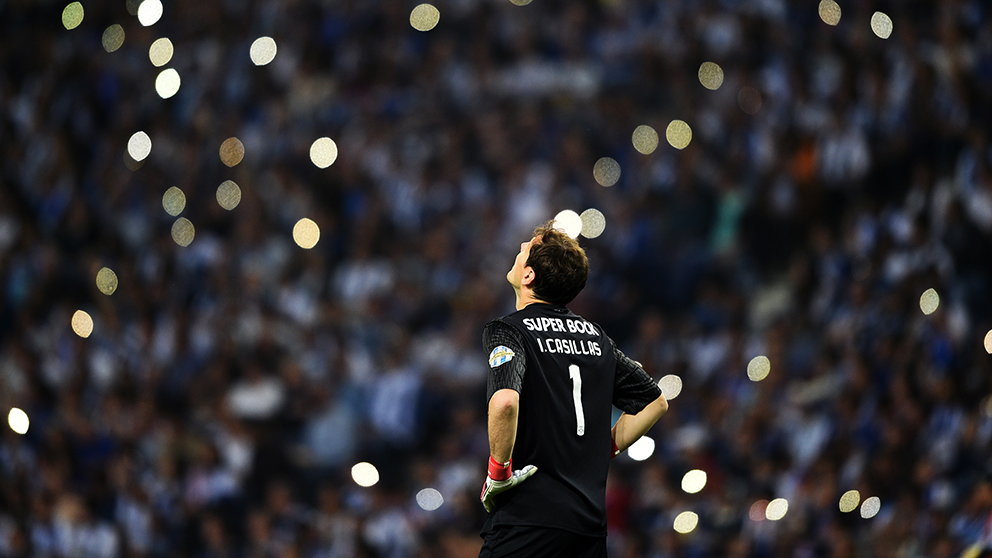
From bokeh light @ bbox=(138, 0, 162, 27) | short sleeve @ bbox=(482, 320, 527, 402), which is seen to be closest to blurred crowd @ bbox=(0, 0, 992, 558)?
bokeh light @ bbox=(138, 0, 162, 27)

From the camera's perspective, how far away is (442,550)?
618cm

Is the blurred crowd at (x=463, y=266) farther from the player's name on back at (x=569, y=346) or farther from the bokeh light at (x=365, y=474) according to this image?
the player's name on back at (x=569, y=346)

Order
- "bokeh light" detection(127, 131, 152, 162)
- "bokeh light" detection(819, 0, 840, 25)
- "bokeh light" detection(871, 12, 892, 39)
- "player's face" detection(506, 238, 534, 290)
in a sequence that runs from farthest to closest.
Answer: "bokeh light" detection(127, 131, 152, 162) → "bokeh light" detection(819, 0, 840, 25) → "bokeh light" detection(871, 12, 892, 39) → "player's face" detection(506, 238, 534, 290)

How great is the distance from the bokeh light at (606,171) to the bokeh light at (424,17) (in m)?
2.22

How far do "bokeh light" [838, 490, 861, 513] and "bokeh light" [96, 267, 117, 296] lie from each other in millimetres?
6089

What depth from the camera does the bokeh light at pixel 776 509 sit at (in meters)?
5.79

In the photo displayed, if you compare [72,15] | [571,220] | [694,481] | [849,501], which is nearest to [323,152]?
[571,220]

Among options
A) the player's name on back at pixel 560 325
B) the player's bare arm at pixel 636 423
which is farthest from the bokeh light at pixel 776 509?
the player's name on back at pixel 560 325

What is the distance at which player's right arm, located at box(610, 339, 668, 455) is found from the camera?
2463mm

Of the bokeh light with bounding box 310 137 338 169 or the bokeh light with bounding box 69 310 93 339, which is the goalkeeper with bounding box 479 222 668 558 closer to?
the bokeh light with bounding box 310 137 338 169

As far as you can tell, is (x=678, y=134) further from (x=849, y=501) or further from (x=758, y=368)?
(x=849, y=501)

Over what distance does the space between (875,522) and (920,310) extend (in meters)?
1.59

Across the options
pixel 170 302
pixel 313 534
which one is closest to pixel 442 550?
pixel 313 534

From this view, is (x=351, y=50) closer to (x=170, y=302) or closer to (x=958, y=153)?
(x=170, y=302)
